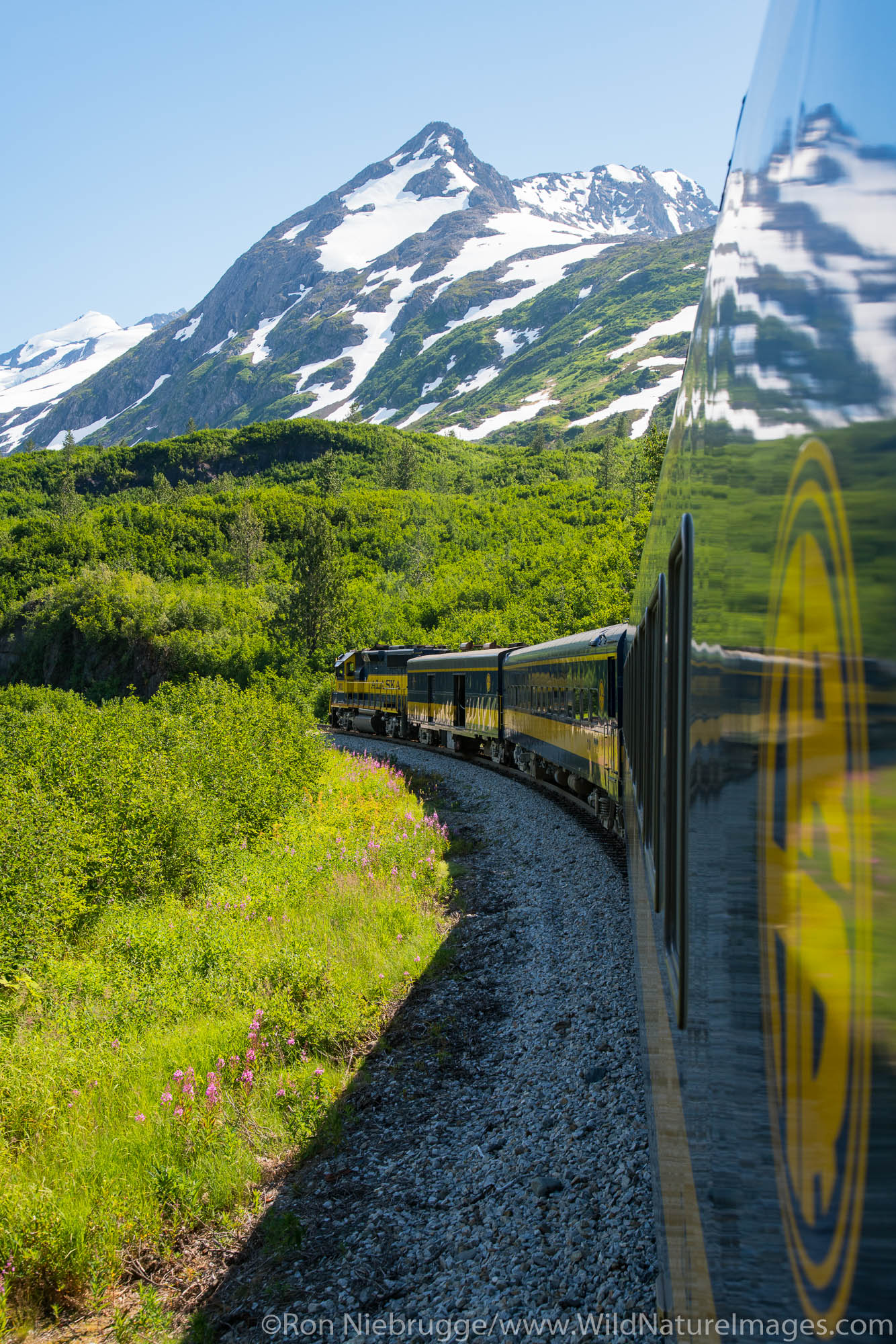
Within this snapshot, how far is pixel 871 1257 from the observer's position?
88 centimetres

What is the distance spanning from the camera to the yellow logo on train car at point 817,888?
93 cm

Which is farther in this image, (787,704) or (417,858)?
(417,858)

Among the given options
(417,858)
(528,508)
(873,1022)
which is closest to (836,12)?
(873,1022)

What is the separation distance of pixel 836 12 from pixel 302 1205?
611cm

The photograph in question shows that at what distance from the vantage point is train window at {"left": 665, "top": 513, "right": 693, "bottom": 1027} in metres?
2.27

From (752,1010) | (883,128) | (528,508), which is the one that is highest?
(528,508)

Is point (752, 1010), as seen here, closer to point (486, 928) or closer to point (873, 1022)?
point (873, 1022)

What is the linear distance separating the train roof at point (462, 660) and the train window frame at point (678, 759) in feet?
65.6

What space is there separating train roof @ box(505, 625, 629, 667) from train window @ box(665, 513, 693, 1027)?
8835 millimetres

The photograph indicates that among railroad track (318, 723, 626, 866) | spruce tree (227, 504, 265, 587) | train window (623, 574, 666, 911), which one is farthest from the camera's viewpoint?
spruce tree (227, 504, 265, 587)

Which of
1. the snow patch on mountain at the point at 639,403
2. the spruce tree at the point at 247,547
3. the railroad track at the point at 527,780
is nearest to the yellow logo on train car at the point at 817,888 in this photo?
the railroad track at the point at 527,780

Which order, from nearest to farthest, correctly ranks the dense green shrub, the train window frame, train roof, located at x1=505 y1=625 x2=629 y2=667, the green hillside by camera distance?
the train window frame < the dense green shrub < train roof, located at x1=505 y1=625 x2=629 y2=667 < the green hillside

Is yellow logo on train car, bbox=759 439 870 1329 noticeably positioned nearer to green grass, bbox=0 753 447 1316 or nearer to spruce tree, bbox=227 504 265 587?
green grass, bbox=0 753 447 1316

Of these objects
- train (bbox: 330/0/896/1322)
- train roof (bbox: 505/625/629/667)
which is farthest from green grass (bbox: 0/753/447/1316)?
train (bbox: 330/0/896/1322)
